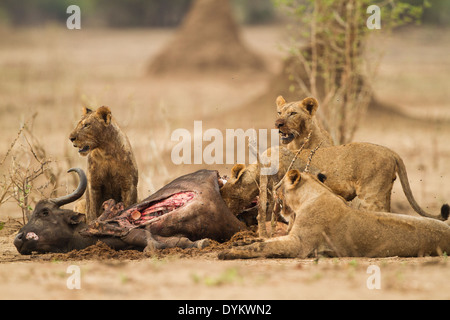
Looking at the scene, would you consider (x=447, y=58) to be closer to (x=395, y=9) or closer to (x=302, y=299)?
(x=395, y=9)

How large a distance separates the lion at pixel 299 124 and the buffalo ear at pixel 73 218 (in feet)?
6.60

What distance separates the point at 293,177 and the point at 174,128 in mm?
9978

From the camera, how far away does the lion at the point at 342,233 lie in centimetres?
610

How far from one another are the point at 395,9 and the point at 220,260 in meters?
6.13

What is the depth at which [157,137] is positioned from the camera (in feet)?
51.0

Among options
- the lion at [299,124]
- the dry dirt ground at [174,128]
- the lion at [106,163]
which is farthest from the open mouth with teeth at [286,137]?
the dry dirt ground at [174,128]

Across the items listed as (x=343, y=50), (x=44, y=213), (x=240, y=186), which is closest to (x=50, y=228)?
(x=44, y=213)

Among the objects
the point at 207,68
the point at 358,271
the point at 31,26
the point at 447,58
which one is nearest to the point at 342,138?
the point at 358,271

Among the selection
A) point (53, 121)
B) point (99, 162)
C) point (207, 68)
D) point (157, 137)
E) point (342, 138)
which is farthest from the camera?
point (207, 68)

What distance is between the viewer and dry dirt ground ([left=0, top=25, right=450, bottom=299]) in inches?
196

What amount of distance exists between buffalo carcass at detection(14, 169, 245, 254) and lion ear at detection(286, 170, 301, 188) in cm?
69

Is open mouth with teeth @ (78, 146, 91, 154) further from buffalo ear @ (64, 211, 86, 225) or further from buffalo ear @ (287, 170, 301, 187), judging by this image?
buffalo ear @ (287, 170, 301, 187)

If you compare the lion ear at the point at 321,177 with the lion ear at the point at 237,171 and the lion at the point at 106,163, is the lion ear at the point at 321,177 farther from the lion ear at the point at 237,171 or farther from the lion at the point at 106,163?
the lion at the point at 106,163

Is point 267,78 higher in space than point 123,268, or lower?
higher
